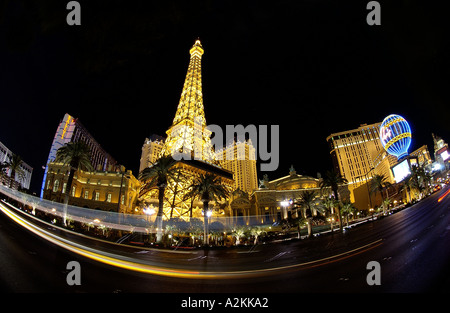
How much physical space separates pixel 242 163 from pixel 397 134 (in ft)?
355

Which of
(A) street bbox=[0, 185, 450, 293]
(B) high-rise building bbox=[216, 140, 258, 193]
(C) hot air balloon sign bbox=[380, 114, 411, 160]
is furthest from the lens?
(B) high-rise building bbox=[216, 140, 258, 193]

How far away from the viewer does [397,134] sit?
6581 cm

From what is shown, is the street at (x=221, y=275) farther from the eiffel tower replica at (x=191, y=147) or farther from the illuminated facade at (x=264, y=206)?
the illuminated facade at (x=264, y=206)

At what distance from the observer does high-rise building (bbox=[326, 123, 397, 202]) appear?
129m

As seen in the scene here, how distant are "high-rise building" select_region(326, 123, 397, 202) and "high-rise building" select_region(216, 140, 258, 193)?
6026 cm

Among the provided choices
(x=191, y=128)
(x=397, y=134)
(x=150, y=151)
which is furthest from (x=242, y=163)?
(x=397, y=134)

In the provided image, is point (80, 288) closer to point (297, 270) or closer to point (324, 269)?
point (297, 270)

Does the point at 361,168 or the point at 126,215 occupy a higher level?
the point at 361,168

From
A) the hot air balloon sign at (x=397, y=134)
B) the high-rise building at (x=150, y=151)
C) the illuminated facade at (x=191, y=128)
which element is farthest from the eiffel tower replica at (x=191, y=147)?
the high-rise building at (x=150, y=151)

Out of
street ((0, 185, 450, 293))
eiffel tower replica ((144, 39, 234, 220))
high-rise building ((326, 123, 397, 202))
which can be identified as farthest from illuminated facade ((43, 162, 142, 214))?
high-rise building ((326, 123, 397, 202))

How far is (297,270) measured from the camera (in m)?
9.15

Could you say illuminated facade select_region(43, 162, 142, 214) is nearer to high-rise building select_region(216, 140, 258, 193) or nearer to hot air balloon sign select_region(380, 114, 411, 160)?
hot air balloon sign select_region(380, 114, 411, 160)
